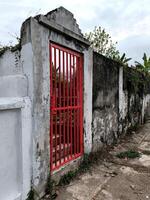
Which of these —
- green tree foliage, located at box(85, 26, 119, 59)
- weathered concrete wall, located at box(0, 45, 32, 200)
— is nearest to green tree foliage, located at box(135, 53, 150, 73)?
green tree foliage, located at box(85, 26, 119, 59)

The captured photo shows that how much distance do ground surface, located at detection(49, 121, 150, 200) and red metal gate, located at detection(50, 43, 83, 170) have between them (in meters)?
0.49

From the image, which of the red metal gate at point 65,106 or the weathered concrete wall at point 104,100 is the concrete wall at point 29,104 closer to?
the red metal gate at point 65,106

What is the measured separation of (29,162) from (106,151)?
119 inches

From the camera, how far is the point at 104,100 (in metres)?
5.46

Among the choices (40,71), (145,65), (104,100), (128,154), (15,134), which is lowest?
(128,154)

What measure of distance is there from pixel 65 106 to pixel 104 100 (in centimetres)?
197

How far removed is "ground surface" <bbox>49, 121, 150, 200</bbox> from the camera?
128 inches

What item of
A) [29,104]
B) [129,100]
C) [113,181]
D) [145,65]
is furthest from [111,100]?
[145,65]

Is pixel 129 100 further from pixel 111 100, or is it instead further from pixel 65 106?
pixel 65 106

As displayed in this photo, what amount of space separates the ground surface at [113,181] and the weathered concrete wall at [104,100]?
0.60 meters

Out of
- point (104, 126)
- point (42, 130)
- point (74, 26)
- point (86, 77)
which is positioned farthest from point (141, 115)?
point (42, 130)

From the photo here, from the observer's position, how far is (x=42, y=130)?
10.2 ft

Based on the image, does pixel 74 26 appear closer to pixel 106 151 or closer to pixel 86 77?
pixel 86 77

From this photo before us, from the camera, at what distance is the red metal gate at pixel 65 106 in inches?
137
